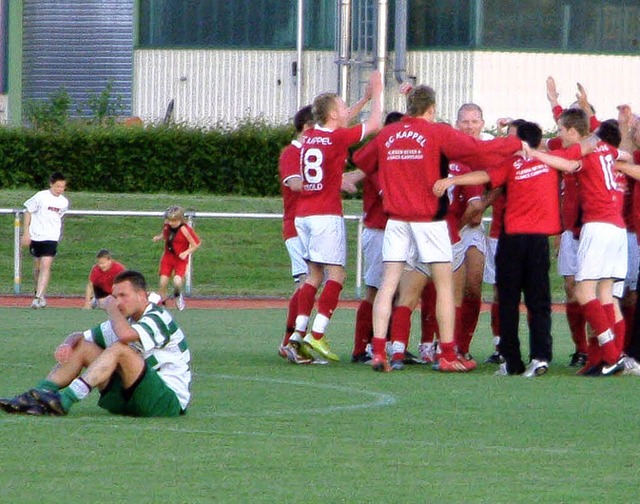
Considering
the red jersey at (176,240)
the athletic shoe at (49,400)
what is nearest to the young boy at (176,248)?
the red jersey at (176,240)

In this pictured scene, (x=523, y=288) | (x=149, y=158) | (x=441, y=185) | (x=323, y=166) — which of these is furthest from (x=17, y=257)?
(x=523, y=288)

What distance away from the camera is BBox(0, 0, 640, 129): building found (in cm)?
3544

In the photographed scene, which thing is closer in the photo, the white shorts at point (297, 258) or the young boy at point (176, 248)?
the white shorts at point (297, 258)

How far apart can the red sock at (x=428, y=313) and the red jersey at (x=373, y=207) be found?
2.27ft

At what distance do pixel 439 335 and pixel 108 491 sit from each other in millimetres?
5847

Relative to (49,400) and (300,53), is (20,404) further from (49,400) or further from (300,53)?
(300,53)

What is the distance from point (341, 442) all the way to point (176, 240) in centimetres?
1403

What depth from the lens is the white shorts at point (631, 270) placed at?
12922 mm

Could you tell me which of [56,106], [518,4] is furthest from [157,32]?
[518,4]

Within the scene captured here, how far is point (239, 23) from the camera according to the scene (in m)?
37.8

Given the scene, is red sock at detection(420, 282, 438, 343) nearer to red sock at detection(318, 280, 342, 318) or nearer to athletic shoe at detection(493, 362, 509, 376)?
red sock at detection(318, 280, 342, 318)

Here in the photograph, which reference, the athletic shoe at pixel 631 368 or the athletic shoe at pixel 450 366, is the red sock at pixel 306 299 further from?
the athletic shoe at pixel 631 368

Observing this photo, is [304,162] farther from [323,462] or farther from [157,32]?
[157,32]

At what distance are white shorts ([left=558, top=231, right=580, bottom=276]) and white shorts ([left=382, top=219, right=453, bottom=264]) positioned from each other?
127 cm
